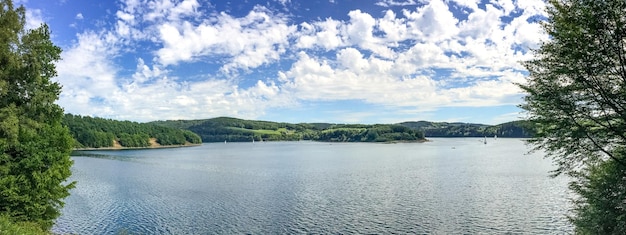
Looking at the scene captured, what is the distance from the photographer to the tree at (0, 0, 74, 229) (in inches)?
837

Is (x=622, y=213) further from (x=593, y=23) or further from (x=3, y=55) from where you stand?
(x=3, y=55)

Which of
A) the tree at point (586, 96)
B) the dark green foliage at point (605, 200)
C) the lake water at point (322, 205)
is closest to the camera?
the tree at point (586, 96)

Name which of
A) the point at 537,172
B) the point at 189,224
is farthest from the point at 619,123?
the point at 537,172

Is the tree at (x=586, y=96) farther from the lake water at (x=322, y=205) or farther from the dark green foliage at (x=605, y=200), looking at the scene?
the lake water at (x=322, y=205)

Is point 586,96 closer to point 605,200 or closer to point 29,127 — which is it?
point 605,200

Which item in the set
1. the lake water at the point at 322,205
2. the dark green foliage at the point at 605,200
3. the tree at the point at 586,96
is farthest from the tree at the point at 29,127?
the dark green foliage at the point at 605,200

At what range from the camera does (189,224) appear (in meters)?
37.1

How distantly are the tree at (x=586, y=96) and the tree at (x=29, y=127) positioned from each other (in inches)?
1044

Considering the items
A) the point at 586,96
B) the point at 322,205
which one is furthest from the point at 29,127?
the point at 586,96

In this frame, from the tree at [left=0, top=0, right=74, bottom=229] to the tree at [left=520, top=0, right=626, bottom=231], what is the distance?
1044 inches

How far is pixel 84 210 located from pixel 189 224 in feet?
46.1

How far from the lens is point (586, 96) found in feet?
63.7

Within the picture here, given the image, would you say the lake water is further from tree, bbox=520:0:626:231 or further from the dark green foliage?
tree, bbox=520:0:626:231

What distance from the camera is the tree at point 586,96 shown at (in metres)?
17.1
